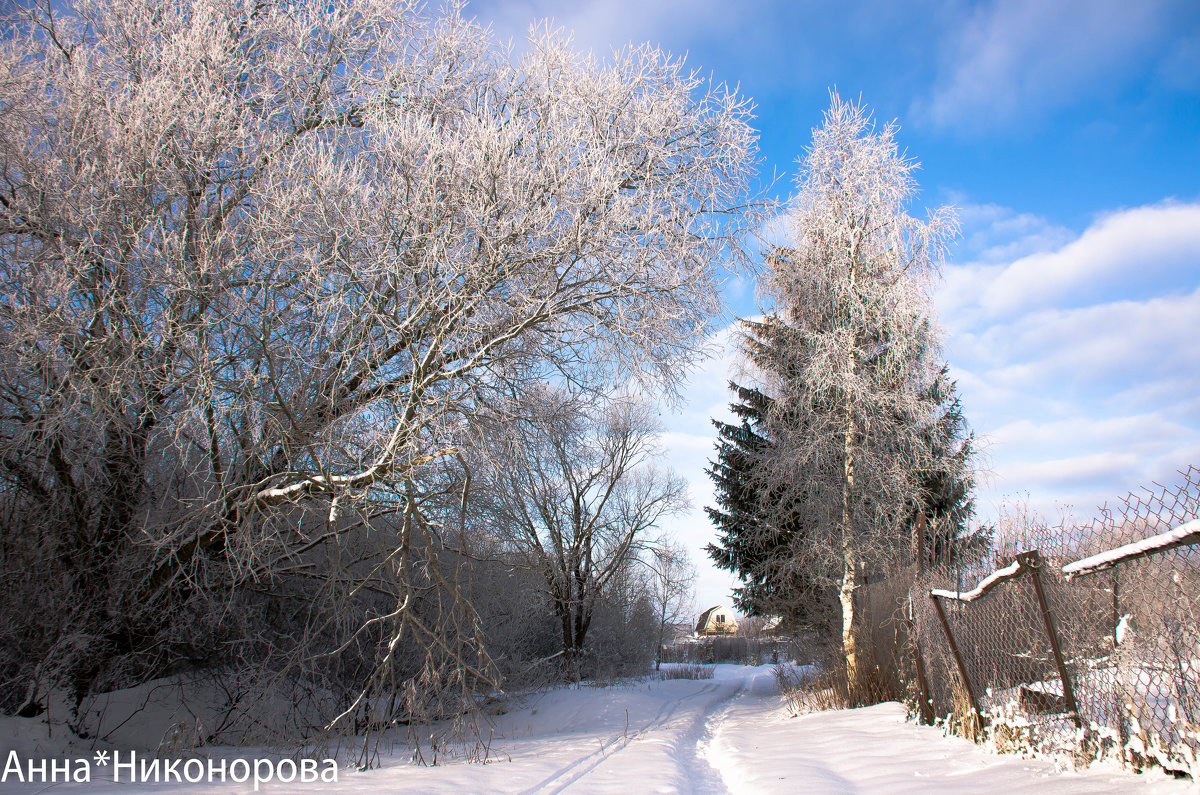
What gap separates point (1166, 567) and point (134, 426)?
27.1 ft

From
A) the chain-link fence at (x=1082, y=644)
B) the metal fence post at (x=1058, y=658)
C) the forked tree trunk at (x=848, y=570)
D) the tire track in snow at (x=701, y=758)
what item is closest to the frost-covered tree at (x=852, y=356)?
the forked tree trunk at (x=848, y=570)

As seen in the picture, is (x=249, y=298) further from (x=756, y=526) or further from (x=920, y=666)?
(x=756, y=526)

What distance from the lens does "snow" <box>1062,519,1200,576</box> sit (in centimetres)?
281

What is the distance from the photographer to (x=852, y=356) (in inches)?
468

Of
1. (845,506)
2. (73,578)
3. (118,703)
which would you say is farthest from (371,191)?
(845,506)

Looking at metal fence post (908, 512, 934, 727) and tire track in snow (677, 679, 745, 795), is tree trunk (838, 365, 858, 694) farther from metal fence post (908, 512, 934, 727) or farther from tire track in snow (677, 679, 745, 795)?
metal fence post (908, 512, 934, 727)

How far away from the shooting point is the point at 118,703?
6988 mm

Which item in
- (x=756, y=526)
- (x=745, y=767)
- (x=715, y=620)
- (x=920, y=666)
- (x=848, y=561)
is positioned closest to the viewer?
(x=745, y=767)

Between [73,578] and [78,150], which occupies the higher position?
[78,150]

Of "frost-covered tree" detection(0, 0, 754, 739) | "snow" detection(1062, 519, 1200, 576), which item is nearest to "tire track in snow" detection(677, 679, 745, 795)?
"frost-covered tree" detection(0, 0, 754, 739)

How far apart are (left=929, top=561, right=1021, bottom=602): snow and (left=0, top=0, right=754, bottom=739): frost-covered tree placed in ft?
10.5

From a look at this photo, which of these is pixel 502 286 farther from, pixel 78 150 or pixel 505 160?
pixel 78 150

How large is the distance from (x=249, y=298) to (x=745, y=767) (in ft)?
21.0

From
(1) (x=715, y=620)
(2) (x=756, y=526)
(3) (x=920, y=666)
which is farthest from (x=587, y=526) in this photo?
(1) (x=715, y=620)
